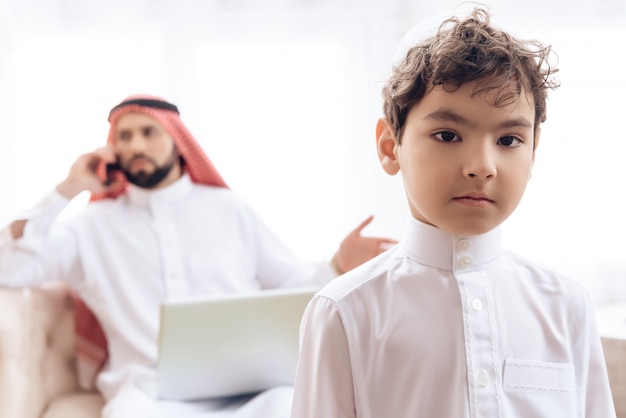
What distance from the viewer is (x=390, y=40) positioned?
10.7 ft

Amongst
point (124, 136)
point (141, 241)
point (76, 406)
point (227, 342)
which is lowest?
point (76, 406)

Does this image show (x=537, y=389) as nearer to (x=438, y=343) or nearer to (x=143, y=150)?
(x=438, y=343)

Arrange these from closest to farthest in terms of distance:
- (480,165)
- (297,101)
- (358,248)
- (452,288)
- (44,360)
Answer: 1. (480,165)
2. (452,288)
3. (358,248)
4. (44,360)
5. (297,101)

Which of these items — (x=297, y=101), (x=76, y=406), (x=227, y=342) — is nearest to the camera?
(x=227, y=342)

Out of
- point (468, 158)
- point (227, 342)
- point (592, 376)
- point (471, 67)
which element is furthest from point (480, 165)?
point (227, 342)

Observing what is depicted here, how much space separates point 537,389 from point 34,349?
5.40 ft

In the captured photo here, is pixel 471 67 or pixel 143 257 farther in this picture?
pixel 143 257

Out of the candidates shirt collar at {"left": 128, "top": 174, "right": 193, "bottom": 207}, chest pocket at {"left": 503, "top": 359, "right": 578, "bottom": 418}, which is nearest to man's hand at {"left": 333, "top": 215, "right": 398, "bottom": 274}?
shirt collar at {"left": 128, "top": 174, "right": 193, "bottom": 207}

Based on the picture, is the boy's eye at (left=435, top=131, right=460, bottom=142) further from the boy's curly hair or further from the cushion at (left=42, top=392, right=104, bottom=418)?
the cushion at (left=42, top=392, right=104, bottom=418)

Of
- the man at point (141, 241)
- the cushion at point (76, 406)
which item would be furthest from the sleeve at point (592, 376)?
the cushion at point (76, 406)

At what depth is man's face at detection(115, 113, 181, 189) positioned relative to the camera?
237 centimetres

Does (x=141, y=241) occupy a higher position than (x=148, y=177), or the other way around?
(x=148, y=177)

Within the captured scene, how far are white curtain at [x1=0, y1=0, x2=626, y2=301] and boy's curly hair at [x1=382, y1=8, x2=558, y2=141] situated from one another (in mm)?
2073

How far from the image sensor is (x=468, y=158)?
103 cm
